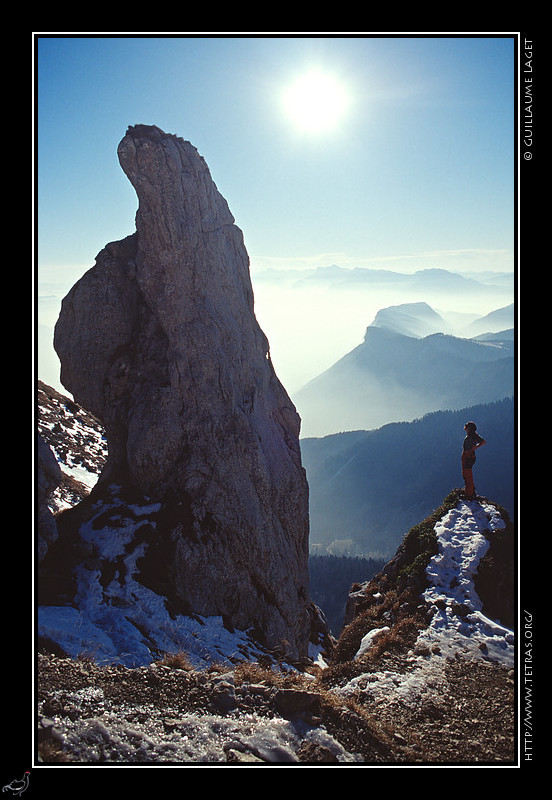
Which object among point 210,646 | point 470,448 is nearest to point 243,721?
point 210,646

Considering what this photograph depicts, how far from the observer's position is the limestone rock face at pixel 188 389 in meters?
23.9

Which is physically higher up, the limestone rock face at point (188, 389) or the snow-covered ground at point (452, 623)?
the limestone rock face at point (188, 389)

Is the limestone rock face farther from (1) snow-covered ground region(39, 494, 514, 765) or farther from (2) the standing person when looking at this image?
(2) the standing person

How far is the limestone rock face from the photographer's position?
23.9 m

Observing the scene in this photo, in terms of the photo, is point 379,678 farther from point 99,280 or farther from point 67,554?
point 99,280

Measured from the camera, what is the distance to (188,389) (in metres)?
25.6
